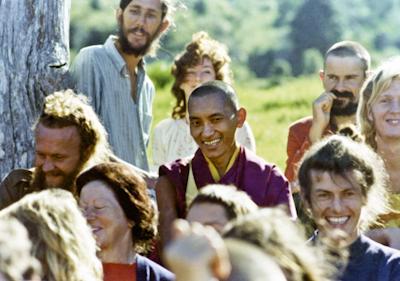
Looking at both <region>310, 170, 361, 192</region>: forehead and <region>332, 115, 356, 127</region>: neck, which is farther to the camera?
<region>332, 115, 356, 127</region>: neck

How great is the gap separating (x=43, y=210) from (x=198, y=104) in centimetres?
254

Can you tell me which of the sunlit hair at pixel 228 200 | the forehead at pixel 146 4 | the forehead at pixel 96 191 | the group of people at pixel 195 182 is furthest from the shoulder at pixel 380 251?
the forehead at pixel 146 4

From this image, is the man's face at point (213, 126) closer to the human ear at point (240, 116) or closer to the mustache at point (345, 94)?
the human ear at point (240, 116)

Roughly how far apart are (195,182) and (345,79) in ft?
6.38

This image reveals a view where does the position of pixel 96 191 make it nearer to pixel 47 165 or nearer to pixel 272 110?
pixel 47 165

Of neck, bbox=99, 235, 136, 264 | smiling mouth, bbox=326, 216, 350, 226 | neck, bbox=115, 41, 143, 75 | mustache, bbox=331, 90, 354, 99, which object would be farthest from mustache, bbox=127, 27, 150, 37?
smiling mouth, bbox=326, 216, 350, 226

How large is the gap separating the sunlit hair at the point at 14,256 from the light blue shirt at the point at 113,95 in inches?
150

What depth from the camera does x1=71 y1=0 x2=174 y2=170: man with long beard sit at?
351 inches

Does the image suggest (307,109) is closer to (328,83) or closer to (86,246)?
(328,83)

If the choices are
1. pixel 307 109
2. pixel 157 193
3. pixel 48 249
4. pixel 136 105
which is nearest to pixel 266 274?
pixel 48 249

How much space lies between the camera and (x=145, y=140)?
9266 mm

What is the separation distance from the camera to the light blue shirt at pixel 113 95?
29.2 feet

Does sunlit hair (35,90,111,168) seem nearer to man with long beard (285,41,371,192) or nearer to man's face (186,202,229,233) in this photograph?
man's face (186,202,229,233)

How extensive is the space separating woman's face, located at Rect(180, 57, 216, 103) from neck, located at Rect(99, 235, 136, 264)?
277 cm
